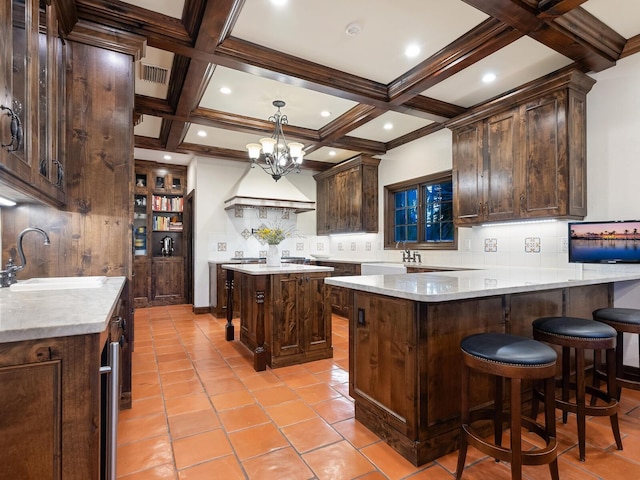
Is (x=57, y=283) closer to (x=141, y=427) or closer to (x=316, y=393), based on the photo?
(x=141, y=427)

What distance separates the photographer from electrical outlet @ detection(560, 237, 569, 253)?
328 centimetres

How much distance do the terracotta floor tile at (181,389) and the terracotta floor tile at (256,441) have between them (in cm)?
80

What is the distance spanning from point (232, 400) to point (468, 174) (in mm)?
3432

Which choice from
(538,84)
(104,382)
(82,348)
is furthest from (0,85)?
(538,84)

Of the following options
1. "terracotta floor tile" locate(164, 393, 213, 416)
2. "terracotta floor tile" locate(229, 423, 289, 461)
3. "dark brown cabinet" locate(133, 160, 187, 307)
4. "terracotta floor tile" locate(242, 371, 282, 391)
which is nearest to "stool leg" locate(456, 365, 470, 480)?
"terracotta floor tile" locate(229, 423, 289, 461)

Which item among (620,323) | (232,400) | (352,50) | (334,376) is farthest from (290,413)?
(352,50)

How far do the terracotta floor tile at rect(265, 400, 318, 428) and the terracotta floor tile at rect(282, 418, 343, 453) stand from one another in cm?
6

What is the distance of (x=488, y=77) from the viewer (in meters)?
3.37

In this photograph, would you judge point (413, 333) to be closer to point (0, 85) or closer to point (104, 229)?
point (0, 85)

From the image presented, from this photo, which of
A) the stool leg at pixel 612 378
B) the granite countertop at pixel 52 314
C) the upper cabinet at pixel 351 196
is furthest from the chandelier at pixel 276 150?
the stool leg at pixel 612 378

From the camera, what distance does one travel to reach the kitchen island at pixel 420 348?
1.79 m

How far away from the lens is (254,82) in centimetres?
347

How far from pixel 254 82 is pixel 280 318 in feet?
8.02

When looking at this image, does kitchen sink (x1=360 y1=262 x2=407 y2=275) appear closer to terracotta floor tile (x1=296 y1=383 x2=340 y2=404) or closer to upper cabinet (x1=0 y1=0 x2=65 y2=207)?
terracotta floor tile (x1=296 y1=383 x2=340 y2=404)
